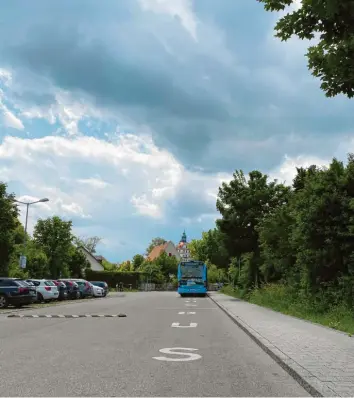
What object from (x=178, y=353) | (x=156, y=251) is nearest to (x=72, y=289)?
(x=178, y=353)

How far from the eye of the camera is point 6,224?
3116cm

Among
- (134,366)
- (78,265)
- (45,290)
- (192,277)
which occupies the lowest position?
(134,366)

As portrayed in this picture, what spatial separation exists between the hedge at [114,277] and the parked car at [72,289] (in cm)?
3772

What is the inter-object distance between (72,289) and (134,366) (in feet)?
92.6

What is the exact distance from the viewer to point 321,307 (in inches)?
697

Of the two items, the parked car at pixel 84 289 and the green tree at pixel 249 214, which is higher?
the green tree at pixel 249 214

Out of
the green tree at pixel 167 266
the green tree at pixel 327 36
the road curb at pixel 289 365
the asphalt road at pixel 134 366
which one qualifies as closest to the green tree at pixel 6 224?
the asphalt road at pixel 134 366

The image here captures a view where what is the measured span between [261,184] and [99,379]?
108ft

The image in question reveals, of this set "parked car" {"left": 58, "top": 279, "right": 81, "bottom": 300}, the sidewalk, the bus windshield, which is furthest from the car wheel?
the bus windshield

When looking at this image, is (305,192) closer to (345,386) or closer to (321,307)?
(321,307)

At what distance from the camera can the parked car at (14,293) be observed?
A: 23344 mm

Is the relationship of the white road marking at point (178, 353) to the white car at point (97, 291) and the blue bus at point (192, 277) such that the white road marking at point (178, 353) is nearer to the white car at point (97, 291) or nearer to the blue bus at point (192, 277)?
the white car at point (97, 291)

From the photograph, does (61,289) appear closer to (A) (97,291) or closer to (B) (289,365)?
(A) (97,291)

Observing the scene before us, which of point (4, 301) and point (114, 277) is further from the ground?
point (114, 277)
